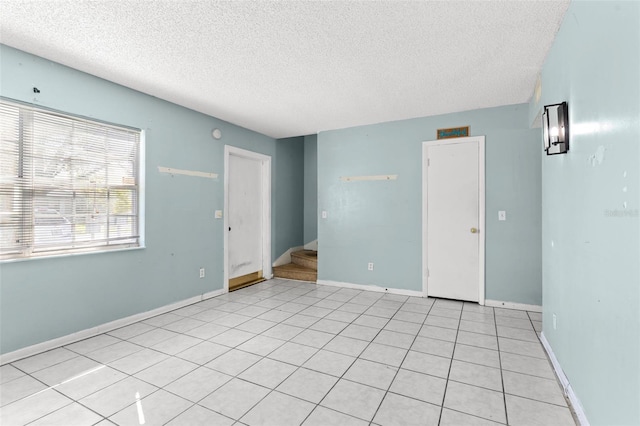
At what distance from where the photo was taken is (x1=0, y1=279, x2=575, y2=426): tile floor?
1.82 metres

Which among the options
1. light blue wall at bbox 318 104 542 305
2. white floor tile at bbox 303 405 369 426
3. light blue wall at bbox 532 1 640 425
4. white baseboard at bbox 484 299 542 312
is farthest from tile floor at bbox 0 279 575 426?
light blue wall at bbox 318 104 542 305

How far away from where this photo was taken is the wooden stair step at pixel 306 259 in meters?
5.48

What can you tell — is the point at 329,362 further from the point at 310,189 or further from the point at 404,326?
the point at 310,189

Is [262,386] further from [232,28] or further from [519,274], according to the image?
[519,274]

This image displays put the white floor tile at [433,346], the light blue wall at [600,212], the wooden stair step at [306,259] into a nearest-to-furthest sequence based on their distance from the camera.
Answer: the light blue wall at [600,212]
the white floor tile at [433,346]
the wooden stair step at [306,259]

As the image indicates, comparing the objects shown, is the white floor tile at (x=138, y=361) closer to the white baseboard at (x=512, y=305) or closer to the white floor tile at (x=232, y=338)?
the white floor tile at (x=232, y=338)

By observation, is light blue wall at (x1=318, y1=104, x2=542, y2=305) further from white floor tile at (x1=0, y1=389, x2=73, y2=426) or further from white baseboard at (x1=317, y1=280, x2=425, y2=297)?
white floor tile at (x1=0, y1=389, x2=73, y2=426)

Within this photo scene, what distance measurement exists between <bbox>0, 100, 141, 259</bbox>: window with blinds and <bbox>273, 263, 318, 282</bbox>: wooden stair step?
2.65 m

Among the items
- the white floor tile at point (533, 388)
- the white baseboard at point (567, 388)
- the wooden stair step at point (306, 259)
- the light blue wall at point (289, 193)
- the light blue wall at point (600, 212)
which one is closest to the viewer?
the light blue wall at point (600, 212)

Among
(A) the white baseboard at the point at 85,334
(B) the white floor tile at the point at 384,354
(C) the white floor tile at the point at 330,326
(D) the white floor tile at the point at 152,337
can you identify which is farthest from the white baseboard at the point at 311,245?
(B) the white floor tile at the point at 384,354

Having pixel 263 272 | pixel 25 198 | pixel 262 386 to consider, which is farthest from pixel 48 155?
pixel 263 272

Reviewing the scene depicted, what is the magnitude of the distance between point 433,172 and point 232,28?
10.3 ft

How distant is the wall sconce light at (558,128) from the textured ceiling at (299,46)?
0.66 m

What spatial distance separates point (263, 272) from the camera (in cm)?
546
